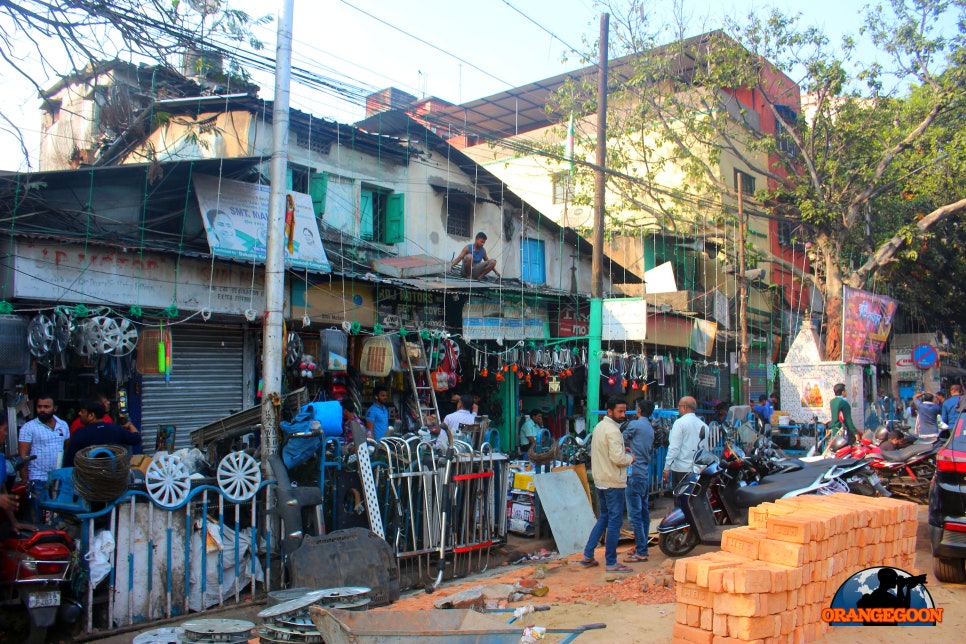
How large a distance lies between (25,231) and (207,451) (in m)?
3.50

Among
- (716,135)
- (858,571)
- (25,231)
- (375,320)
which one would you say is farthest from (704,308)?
(25,231)

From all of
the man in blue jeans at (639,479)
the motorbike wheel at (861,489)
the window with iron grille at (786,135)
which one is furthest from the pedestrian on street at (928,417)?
the window with iron grille at (786,135)

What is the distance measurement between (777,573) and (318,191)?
11.5 m

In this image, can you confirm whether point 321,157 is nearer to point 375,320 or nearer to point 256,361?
point 375,320

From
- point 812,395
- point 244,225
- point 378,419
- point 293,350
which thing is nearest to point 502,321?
point 378,419

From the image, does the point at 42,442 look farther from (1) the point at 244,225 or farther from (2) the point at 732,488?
(2) the point at 732,488

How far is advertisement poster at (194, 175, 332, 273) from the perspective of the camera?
10961 millimetres

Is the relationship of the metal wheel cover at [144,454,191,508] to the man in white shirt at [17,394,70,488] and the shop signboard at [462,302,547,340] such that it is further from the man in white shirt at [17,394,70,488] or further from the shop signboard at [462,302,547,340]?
the shop signboard at [462,302,547,340]

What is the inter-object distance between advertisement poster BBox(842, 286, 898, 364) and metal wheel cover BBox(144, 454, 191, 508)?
16.4m

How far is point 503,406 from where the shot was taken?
50.0 ft

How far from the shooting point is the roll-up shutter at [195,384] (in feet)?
34.7

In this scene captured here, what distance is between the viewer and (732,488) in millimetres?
8602

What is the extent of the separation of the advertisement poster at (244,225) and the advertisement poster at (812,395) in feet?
42.3

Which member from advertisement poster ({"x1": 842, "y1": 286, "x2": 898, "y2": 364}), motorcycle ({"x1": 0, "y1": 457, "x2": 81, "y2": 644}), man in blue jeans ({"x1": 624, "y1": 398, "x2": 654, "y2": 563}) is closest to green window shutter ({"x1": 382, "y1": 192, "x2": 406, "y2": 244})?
man in blue jeans ({"x1": 624, "y1": 398, "x2": 654, "y2": 563})
